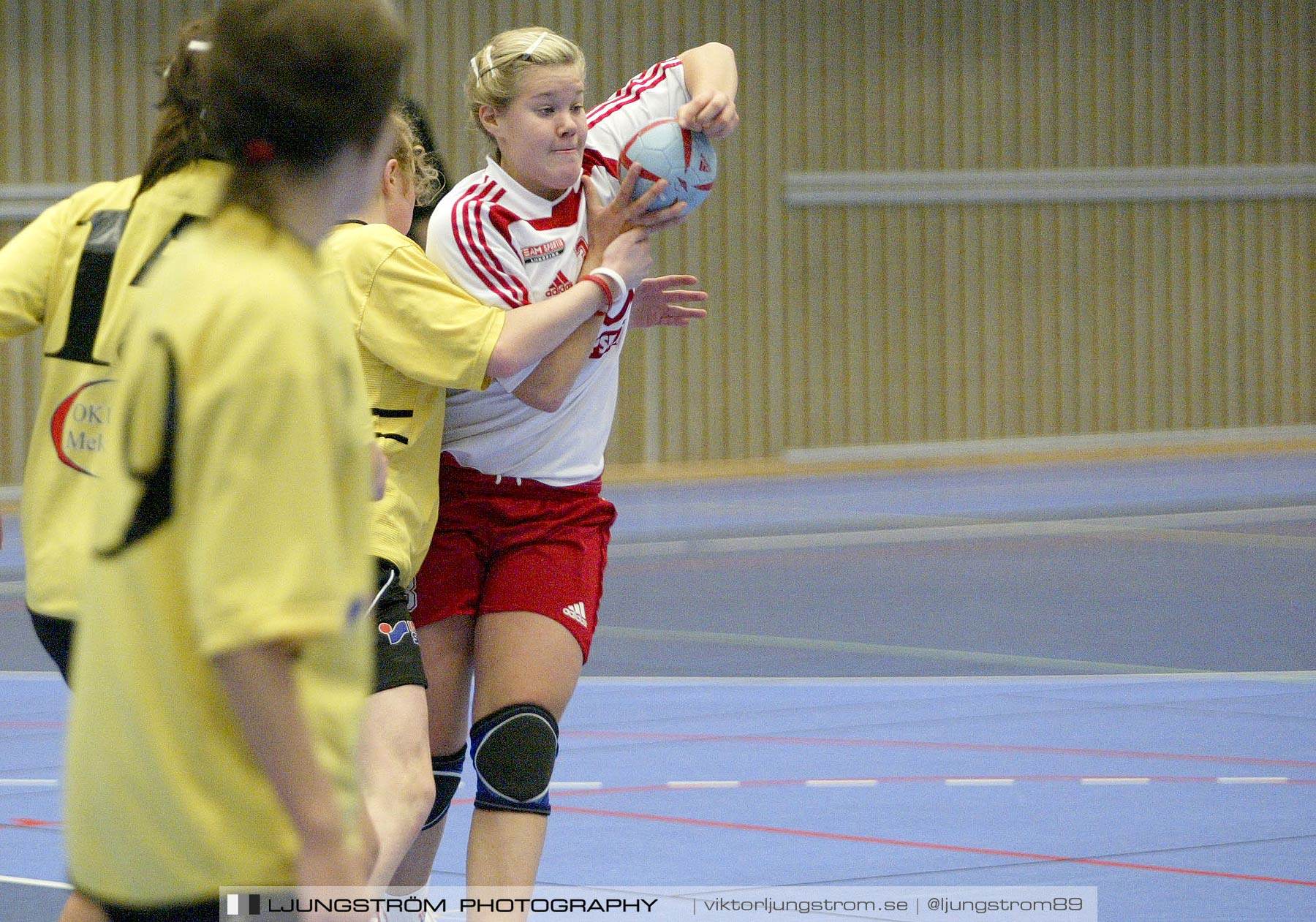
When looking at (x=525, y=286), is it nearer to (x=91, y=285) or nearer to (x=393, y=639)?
(x=393, y=639)

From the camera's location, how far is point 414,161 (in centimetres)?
377

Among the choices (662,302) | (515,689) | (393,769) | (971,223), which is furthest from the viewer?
(971,223)

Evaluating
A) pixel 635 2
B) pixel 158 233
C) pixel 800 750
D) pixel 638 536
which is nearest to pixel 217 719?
pixel 158 233

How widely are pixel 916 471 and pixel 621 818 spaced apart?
1175 centimetres

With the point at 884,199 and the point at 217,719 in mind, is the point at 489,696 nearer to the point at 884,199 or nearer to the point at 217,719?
the point at 217,719

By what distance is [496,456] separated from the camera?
12.0ft

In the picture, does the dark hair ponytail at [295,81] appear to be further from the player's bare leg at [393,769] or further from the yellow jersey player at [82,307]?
the player's bare leg at [393,769]

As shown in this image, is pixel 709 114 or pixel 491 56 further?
pixel 709 114

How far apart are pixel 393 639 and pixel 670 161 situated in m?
0.98

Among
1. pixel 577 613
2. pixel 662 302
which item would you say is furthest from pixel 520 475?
pixel 662 302

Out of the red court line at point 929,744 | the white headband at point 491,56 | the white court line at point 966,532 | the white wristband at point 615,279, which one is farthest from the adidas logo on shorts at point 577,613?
the white court line at point 966,532

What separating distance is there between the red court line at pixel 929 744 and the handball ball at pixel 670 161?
2.66 meters

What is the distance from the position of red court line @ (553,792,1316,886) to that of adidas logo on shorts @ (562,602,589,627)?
1.43 meters

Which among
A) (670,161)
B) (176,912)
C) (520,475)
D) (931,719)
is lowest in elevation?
(931,719)
